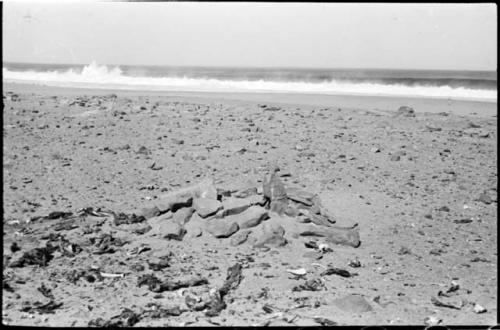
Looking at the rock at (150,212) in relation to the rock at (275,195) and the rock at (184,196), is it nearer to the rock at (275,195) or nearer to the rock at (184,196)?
the rock at (184,196)

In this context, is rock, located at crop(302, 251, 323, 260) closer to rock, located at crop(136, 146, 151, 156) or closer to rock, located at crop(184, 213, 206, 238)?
rock, located at crop(184, 213, 206, 238)

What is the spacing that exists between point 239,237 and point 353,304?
138cm

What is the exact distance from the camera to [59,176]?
21.9 ft

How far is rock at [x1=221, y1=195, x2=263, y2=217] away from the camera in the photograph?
18.3 feet

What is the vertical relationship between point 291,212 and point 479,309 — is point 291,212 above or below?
above

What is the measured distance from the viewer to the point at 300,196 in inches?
235

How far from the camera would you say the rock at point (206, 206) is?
5516mm

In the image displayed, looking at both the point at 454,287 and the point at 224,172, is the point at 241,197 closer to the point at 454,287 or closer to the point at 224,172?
the point at 224,172

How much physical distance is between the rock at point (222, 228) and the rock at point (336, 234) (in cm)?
66

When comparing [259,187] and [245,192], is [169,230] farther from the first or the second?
[259,187]

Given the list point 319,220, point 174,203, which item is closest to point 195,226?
point 174,203

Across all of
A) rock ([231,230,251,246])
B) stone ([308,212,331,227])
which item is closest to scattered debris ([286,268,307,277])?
rock ([231,230,251,246])

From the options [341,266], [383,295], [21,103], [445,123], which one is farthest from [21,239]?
[445,123]

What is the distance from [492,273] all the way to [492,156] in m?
3.61
